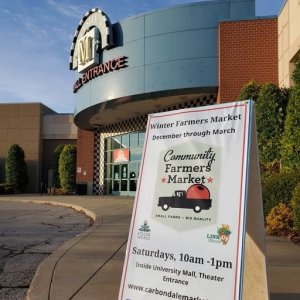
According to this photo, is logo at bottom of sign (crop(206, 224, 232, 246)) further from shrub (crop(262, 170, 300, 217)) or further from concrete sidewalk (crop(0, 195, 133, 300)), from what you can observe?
shrub (crop(262, 170, 300, 217))

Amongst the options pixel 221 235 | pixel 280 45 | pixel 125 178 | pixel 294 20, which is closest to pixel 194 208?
pixel 221 235

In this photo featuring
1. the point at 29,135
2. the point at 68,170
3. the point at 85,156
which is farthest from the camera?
the point at 29,135

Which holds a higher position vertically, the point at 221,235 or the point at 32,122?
the point at 32,122

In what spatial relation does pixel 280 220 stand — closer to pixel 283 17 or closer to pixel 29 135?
pixel 283 17

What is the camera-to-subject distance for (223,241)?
12.2 ft

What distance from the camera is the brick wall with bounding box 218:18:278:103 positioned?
17547 mm

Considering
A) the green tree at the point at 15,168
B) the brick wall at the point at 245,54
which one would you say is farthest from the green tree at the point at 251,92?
the green tree at the point at 15,168

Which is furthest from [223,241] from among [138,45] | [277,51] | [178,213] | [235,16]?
[138,45]

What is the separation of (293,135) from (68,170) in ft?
79.5

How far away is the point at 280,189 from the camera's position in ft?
32.0

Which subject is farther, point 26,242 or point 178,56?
point 178,56

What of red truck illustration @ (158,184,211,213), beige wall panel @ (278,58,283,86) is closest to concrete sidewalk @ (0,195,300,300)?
red truck illustration @ (158,184,211,213)

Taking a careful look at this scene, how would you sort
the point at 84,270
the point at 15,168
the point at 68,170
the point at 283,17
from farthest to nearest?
the point at 15,168 → the point at 68,170 → the point at 283,17 → the point at 84,270

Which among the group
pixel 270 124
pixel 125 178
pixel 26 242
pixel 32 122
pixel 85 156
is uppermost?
pixel 32 122
